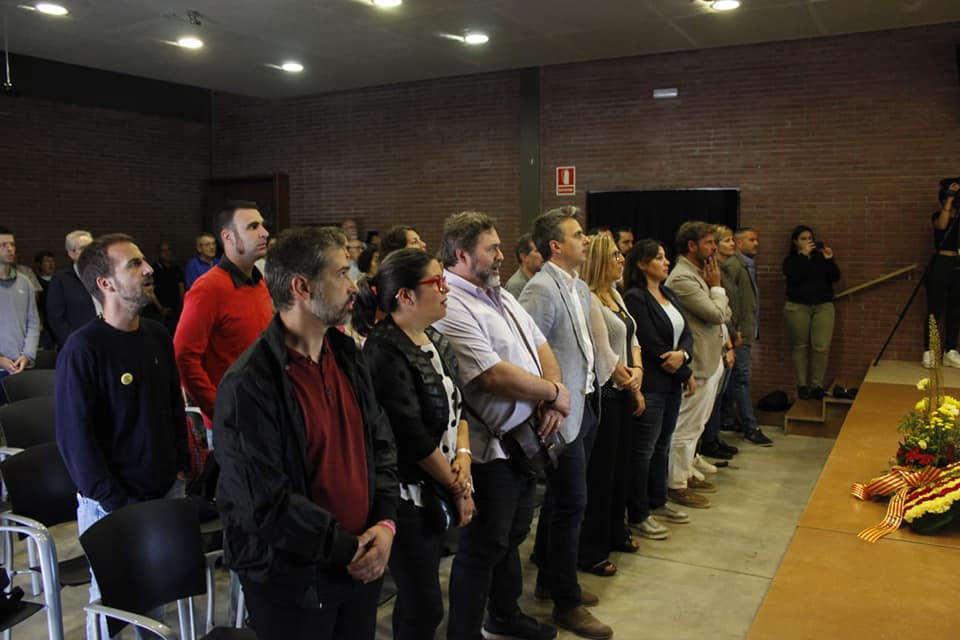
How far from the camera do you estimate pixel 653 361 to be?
157 inches

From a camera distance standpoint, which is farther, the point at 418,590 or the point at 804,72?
the point at 804,72

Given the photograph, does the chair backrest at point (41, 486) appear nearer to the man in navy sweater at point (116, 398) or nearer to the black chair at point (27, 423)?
the man in navy sweater at point (116, 398)

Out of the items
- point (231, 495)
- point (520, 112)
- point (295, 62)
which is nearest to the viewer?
point (231, 495)

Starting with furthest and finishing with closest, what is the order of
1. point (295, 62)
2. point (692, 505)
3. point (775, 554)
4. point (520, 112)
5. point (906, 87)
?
point (520, 112)
point (295, 62)
point (906, 87)
point (692, 505)
point (775, 554)

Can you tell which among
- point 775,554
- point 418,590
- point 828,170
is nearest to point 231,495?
point 418,590

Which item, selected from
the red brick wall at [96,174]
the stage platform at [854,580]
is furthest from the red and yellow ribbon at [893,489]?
the red brick wall at [96,174]

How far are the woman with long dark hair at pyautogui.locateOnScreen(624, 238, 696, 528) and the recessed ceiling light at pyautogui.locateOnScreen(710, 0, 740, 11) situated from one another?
2.76 meters

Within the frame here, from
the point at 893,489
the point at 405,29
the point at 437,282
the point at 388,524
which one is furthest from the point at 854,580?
the point at 405,29

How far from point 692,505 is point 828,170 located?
13.1ft

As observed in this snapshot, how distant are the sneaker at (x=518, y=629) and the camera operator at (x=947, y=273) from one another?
4.94m

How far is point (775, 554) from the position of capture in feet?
13.1

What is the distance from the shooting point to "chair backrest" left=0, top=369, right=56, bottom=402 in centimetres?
411

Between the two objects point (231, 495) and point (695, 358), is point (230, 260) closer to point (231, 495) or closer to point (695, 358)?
point (231, 495)

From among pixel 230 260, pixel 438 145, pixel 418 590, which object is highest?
pixel 438 145
